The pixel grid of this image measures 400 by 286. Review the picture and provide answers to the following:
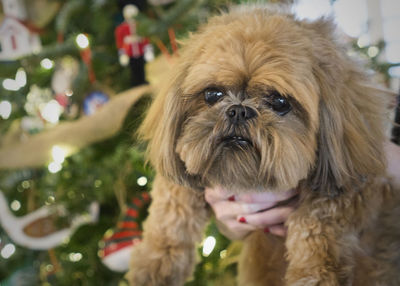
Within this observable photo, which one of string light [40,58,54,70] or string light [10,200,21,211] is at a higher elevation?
string light [40,58,54,70]

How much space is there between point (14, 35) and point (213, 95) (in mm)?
1558

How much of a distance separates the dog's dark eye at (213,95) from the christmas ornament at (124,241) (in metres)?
0.83

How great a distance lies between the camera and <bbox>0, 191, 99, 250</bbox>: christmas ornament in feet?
6.79

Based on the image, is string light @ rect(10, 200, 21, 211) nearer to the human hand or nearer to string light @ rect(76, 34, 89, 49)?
string light @ rect(76, 34, 89, 49)

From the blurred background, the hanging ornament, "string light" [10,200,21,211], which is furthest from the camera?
"string light" [10,200,21,211]

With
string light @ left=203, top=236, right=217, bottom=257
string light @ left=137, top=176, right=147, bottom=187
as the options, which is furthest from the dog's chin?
string light @ left=137, top=176, right=147, bottom=187

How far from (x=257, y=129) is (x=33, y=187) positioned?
176 cm

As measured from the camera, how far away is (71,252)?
2074 mm

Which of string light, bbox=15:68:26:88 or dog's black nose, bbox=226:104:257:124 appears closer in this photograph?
dog's black nose, bbox=226:104:257:124

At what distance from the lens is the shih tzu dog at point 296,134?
0.96 metres

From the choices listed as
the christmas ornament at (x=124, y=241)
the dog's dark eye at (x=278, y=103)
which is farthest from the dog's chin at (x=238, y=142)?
the christmas ornament at (x=124, y=241)

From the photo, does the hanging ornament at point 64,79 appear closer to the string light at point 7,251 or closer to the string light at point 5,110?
the string light at point 5,110

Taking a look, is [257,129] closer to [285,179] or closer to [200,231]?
[285,179]

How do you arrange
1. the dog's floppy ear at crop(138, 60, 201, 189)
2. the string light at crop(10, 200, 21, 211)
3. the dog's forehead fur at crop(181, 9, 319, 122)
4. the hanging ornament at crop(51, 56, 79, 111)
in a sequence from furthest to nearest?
the string light at crop(10, 200, 21, 211) < the hanging ornament at crop(51, 56, 79, 111) < the dog's floppy ear at crop(138, 60, 201, 189) < the dog's forehead fur at crop(181, 9, 319, 122)
